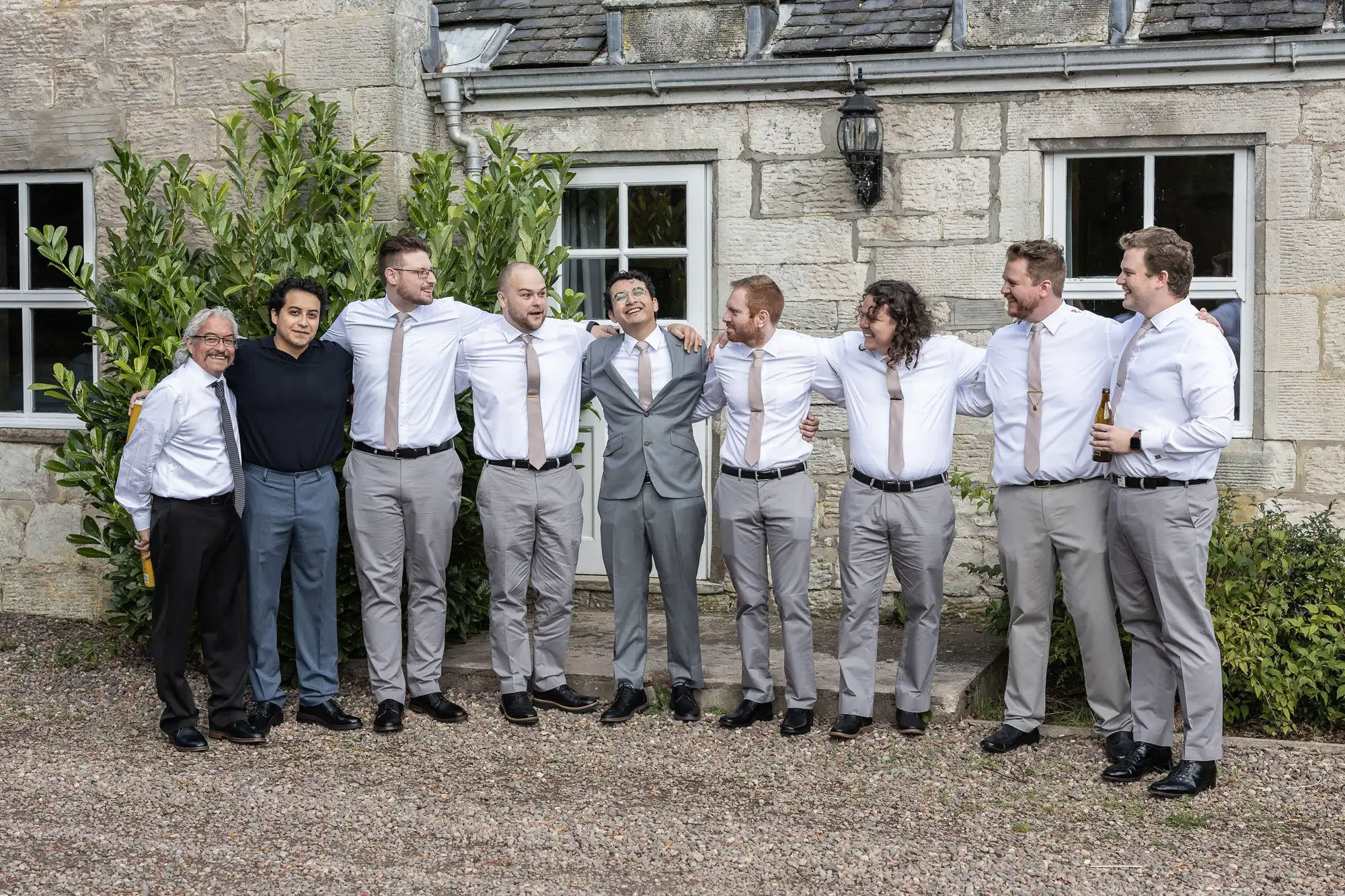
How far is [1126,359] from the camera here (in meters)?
5.46

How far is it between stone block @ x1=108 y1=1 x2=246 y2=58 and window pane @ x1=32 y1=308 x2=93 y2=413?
1470 mm

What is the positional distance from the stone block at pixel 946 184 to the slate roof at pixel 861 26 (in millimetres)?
573

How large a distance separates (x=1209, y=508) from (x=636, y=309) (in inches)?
88.4

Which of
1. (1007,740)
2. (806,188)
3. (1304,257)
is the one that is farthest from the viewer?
(806,188)

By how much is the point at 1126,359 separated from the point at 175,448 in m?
3.45

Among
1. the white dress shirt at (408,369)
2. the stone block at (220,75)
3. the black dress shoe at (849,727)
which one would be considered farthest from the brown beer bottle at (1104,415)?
the stone block at (220,75)

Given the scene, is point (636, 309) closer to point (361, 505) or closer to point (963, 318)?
point (361, 505)

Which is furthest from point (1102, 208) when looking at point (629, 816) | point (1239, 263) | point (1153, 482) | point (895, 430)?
point (629, 816)

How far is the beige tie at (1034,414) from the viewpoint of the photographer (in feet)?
18.6

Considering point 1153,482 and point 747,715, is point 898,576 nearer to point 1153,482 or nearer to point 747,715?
point 747,715

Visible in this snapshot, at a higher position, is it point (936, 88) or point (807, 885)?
point (936, 88)

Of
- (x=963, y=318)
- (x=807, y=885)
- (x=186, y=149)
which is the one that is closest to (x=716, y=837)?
(x=807, y=885)

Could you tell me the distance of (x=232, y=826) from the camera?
5.07m

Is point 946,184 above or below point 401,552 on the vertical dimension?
above
